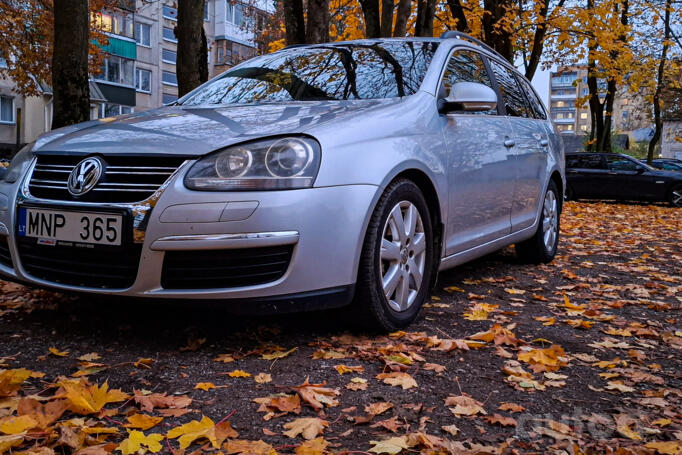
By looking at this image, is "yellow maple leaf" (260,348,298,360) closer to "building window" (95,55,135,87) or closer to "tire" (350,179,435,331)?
"tire" (350,179,435,331)

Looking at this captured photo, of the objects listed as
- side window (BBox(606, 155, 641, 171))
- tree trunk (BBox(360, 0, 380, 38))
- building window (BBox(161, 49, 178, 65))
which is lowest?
side window (BBox(606, 155, 641, 171))

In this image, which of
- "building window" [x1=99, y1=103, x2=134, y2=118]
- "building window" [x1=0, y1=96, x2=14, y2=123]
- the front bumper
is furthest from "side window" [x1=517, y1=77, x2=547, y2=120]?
"building window" [x1=99, y1=103, x2=134, y2=118]

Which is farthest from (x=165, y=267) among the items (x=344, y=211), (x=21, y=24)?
(x=21, y=24)

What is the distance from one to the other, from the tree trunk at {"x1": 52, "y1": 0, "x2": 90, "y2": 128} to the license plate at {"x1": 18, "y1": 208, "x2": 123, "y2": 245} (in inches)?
160

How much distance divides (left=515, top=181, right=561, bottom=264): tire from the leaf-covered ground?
1502 millimetres

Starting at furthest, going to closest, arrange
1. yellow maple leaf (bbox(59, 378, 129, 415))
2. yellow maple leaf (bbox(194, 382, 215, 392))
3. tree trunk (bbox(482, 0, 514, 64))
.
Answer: tree trunk (bbox(482, 0, 514, 64)) < yellow maple leaf (bbox(194, 382, 215, 392)) < yellow maple leaf (bbox(59, 378, 129, 415))

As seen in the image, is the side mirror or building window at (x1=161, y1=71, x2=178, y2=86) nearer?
the side mirror

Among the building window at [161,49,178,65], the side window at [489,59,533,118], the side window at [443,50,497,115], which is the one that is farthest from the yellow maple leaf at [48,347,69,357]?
the building window at [161,49,178,65]

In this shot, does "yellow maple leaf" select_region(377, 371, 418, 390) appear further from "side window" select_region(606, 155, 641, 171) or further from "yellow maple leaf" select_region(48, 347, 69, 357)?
"side window" select_region(606, 155, 641, 171)

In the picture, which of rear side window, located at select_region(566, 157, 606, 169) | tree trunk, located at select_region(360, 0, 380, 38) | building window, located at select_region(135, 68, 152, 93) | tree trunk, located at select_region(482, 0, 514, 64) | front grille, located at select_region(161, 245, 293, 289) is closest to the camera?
front grille, located at select_region(161, 245, 293, 289)

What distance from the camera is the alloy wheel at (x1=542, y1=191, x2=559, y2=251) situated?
6094 millimetres

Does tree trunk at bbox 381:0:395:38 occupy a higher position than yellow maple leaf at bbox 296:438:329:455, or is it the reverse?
tree trunk at bbox 381:0:395:38

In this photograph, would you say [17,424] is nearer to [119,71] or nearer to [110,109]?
[119,71]

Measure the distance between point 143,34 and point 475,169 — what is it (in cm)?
4684
